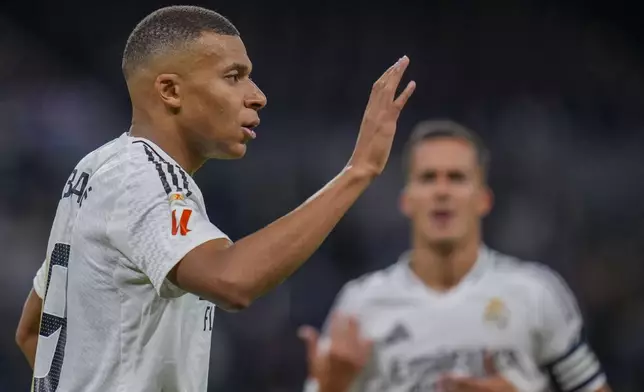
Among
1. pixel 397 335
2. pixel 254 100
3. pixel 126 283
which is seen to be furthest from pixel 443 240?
pixel 126 283

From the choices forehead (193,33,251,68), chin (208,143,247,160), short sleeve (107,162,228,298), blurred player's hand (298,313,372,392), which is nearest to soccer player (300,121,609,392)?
blurred player's hand (298,313,372,392)

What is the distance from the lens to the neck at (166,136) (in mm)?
2533

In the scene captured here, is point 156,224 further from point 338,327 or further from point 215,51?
point 338,327

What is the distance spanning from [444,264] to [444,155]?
53cm

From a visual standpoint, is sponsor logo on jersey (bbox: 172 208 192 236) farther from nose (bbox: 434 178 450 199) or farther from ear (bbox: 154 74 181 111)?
nose (bbox: 434 178 450 199)

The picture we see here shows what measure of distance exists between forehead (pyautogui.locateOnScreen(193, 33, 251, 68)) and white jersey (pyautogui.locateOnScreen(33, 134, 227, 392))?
246 mm

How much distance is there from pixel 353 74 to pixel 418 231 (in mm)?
3638

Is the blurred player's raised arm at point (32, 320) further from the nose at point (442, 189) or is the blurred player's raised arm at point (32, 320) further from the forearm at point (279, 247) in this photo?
the nose at point (442, 189)

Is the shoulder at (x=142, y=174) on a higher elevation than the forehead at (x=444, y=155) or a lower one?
lower

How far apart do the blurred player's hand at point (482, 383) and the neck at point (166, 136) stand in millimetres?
2308

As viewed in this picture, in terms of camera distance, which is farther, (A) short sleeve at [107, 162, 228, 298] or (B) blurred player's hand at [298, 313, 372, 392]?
(B) blurred player's hand at [298, 313, 372, 392]

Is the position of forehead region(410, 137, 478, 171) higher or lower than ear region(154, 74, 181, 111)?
higher

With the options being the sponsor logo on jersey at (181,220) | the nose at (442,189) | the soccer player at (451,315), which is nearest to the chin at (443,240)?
the soccer player at (451,315)

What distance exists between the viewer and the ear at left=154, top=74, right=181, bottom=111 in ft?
8.30
